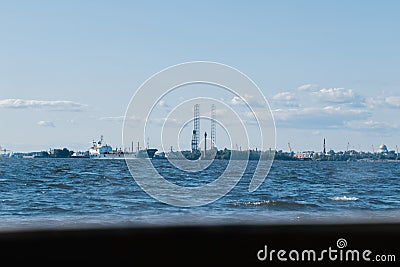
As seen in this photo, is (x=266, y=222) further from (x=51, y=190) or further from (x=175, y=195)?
(x=51, y=190)

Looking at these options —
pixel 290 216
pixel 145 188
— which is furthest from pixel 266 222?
pixel 145 188

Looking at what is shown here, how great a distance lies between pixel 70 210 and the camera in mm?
30734

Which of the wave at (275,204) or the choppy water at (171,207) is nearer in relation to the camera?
the choppy water at (171,207)

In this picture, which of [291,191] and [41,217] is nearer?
[41,217]

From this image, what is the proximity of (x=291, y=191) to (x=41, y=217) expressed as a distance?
21349 millimetres

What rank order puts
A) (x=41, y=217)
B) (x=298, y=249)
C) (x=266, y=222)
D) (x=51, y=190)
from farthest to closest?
(x=51, y=190) < (x=41, y=217) < (x=266, y=222) < (x=298, y=249)

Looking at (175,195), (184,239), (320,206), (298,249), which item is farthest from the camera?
(175,195)

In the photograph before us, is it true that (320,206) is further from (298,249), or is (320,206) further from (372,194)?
(298,249)

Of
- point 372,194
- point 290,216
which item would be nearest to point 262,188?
point 372,194

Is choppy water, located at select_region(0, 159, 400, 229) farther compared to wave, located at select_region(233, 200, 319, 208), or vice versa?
wave, located at select_region(233, 200, 319, 208)

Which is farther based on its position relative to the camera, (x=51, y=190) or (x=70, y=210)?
(x=51, y=190)

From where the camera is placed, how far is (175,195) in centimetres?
4038

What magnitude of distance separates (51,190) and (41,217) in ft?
52.9

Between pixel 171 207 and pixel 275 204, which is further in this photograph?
pixel 275 204
